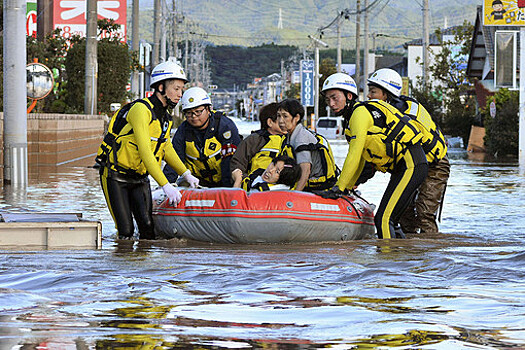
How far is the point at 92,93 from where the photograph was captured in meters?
34.3

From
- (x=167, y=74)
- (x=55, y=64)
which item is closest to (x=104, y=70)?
(x=55, y=64)

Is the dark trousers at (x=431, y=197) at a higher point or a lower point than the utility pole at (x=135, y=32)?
lower

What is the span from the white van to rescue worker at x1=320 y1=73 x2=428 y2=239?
51.7 metres

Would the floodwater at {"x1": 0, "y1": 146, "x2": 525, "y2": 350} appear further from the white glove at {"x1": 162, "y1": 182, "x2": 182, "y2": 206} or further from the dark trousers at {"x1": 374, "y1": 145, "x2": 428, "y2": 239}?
the white glove at {"x1": 162, "y1": 182, "x2": 182, "y2": 206}

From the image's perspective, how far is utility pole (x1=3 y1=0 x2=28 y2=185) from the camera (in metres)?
18.9

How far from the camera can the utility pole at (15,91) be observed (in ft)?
61.9

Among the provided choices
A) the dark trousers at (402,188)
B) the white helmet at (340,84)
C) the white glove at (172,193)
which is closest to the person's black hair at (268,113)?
the white helmet at (340,84)

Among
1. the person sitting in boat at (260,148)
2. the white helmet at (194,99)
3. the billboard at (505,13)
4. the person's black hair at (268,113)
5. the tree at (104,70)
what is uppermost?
the billboard at (505,13)

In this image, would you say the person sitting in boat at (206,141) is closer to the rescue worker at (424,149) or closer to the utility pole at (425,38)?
the rescue worker at (424,149)

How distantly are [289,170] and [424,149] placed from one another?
149 centimetres

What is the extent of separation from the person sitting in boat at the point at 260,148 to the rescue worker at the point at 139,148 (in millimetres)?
996

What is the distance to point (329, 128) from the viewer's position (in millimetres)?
64375

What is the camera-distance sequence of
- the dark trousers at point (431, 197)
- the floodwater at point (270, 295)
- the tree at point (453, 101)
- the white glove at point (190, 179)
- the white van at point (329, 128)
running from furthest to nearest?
1. the white van at point (329, 128)
2. the tree at point (453, 101)
3. the dark trousers at point (431, 197)
4. the white glove at point (190, 179)
5. the floodwater at point (270, 295)

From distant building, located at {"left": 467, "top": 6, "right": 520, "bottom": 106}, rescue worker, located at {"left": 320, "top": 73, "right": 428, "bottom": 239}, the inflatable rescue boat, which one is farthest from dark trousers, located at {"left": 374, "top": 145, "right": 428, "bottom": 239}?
distant building, located at {"left": 467, "top": 6, "right": 520, "bottom": 106}
